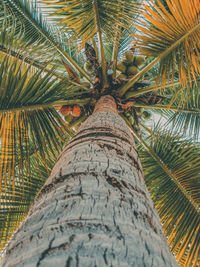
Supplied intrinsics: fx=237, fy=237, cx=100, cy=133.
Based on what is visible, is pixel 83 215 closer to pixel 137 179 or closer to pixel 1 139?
pixel 137 179

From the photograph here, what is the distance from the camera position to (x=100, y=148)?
3.87 ft

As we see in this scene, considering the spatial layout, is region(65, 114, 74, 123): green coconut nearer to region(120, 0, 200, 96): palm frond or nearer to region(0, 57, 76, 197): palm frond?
region(0, 57, 76, 197): palm frond

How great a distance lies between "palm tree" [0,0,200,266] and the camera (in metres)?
0.65

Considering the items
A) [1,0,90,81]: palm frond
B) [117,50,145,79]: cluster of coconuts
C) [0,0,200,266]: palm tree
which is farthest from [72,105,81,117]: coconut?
[117,50,145,79]: cluster of coconuts

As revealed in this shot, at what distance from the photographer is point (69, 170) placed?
3.29 ft

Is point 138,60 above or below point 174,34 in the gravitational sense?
above

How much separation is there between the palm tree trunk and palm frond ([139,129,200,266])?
6.62 feet

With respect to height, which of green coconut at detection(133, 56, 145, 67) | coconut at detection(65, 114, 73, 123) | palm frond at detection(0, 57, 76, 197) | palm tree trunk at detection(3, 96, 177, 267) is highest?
green coconut at detection(133, 56, 145, 67)

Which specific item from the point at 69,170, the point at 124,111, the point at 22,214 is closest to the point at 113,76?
the point at 124,111

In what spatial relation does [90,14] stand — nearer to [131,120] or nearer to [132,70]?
[132,70]

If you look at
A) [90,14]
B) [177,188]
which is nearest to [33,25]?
[90,14]

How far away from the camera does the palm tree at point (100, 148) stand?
653mm

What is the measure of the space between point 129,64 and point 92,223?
10.6 feet

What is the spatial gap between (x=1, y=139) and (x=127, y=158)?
148 cm
